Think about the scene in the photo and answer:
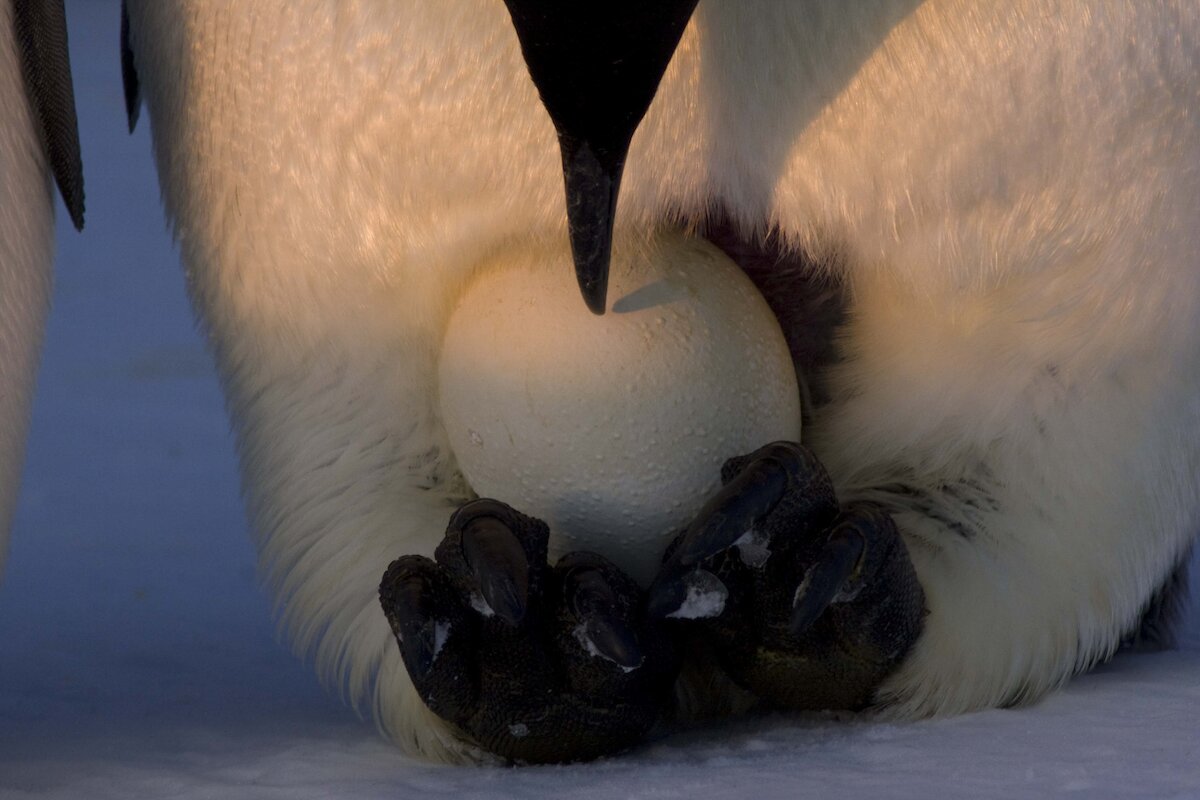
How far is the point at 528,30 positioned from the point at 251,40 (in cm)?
33

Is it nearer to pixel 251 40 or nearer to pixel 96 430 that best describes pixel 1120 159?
pixel 251 40

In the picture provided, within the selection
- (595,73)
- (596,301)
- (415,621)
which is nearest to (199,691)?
(415,621)

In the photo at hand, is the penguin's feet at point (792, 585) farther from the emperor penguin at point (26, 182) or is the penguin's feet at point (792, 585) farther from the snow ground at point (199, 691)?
the emperor penguin at point (26, 182)

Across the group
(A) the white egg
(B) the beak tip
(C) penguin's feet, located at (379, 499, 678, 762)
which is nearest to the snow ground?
(C) penguin's feet, located at (379, 499, 678, 762)

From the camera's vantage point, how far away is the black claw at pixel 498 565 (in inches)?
36.8

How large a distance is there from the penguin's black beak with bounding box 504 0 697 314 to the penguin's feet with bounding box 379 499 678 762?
0.62 ft

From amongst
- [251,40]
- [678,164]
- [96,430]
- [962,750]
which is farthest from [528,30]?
[96,430]

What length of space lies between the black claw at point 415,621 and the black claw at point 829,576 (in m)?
0.20

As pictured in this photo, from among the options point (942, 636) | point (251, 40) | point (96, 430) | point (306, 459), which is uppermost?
point (251, 40)

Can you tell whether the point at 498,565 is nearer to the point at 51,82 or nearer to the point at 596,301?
the point at 596,301

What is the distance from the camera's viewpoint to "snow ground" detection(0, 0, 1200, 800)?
90 centimetres

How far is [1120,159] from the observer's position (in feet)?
3.31

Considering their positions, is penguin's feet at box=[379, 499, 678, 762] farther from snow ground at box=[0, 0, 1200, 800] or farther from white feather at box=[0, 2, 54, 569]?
white feather at box=[0, 2, 54, 569]

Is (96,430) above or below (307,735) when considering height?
below
